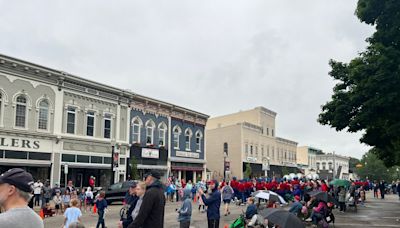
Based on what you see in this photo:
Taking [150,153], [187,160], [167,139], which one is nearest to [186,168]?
[187,160]

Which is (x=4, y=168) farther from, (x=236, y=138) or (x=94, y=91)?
(x=236, y=138)

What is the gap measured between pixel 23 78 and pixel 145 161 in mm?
13957

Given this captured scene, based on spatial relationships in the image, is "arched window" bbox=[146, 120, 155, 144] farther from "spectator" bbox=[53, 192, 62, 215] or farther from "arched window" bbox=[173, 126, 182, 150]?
"spectator" bbox=[53, 192, 62, 215]

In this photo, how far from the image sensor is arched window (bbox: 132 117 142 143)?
37125 millimetres

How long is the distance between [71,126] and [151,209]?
27.1 metres

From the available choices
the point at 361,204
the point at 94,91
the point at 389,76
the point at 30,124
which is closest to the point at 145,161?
the point at 94,91

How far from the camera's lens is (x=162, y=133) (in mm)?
40781

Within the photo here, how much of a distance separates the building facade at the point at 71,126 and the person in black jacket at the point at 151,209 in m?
23.2

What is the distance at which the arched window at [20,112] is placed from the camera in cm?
2742

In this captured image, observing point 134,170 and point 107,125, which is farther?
point 134,170

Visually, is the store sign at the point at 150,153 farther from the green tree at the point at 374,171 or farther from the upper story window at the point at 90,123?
the green tree at the point at 374,171

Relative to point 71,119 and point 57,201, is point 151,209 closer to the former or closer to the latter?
point 57,201

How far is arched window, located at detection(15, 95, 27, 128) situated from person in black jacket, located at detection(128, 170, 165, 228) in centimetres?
2428

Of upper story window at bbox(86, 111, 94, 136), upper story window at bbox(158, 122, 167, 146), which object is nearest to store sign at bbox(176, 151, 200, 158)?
upper story window at bbox(158, 122, 167, 146)
